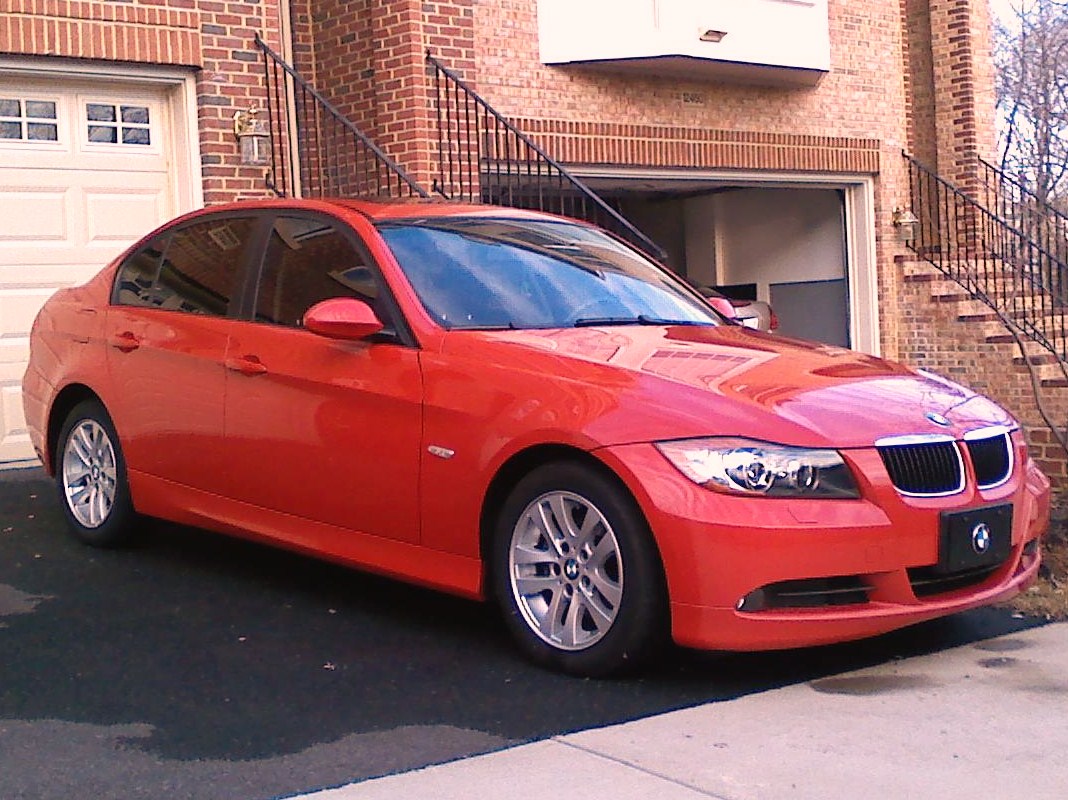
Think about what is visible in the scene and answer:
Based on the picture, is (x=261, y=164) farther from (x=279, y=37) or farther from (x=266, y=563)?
(x=266, y=563)

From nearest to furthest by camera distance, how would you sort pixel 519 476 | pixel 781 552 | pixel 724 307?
pixel 781 552
pixel 519 476
pixel 724 307

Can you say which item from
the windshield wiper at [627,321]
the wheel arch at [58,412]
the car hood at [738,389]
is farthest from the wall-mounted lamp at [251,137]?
the car hood at [738,389]

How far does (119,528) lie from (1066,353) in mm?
8942

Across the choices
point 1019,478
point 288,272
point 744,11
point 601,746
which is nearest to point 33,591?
point 288,272

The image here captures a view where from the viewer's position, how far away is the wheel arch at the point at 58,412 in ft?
23.8

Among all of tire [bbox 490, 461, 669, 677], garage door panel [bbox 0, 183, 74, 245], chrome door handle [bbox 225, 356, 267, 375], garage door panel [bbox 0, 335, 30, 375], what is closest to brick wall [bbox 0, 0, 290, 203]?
garage door panel [bbox 0, 183, 74, 245]

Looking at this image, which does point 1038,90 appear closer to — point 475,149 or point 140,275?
point 475,149

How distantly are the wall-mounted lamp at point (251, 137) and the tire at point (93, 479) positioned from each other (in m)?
3.50

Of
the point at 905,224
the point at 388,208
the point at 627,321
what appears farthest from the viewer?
the point at 905,224

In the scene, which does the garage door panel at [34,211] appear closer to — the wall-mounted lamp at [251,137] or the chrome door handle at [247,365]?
the wall-mounted lamp at [251,137]

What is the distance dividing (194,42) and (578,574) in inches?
253

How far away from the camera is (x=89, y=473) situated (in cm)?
717

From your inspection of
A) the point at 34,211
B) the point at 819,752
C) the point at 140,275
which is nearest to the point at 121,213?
the point at 34,211

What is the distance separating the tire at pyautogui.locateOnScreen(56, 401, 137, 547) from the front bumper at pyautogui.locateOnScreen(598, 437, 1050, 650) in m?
2.94
